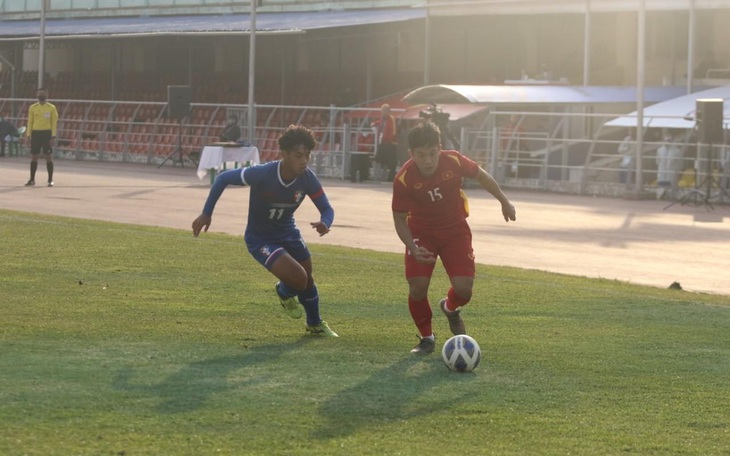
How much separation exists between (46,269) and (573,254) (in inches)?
295

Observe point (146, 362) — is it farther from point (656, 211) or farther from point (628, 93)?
point (628, 93)

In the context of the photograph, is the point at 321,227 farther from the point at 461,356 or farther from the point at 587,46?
the point at 587,46

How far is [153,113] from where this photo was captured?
4259cm

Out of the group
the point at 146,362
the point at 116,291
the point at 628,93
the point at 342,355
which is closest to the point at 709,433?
the point at 342,355

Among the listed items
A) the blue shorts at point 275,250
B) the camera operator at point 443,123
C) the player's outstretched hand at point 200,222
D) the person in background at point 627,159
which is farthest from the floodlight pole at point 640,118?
the player's outstretched hand at point 200,222

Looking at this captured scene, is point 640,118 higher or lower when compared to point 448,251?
higher

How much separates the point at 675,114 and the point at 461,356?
23.4 metres

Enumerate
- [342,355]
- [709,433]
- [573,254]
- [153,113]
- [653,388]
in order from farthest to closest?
[153,113] < [573,254] < [342,355] < [653,388] < [709,433]

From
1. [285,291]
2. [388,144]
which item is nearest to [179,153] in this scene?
[388,144]

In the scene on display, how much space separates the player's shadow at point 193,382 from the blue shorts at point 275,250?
3.21 ft

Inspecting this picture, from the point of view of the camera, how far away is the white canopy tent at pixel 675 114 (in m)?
29.8

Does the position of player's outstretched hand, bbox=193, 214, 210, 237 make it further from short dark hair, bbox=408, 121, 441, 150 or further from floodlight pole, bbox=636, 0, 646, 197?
floodlight pole, bbox=636, 0, 646, 197

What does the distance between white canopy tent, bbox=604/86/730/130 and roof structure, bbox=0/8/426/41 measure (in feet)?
34.6

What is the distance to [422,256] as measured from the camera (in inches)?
352
